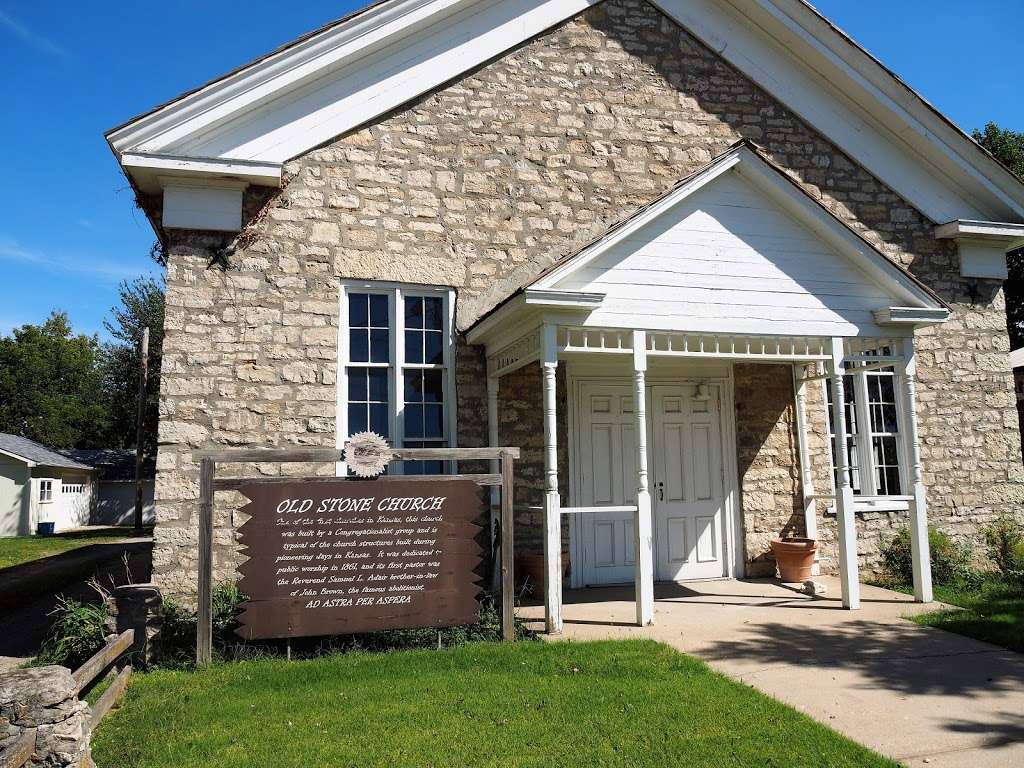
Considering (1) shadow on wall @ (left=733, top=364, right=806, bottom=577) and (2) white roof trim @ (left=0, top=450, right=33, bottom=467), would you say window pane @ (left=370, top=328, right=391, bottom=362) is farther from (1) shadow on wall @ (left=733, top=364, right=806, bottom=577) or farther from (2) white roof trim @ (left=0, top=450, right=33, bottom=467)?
(2) white roof trim @ (left=0, top=450, right=33, bottom=467)

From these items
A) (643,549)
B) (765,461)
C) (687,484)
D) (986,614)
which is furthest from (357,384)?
(986,614)

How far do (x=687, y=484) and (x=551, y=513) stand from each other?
10.9 ft

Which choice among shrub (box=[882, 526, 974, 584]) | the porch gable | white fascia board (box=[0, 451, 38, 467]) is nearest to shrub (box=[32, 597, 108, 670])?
the porch gable

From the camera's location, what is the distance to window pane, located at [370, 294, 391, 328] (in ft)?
28.3

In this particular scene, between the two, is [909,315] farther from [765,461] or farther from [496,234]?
[496,234]

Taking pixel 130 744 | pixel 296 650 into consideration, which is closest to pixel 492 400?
pixel 296 650

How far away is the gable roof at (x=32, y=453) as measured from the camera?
97.9ft

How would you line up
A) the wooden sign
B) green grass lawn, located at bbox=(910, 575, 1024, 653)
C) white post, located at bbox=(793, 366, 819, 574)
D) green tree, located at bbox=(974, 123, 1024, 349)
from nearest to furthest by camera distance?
the wooden sign → green grass lawn, located at bbox=(910, 575, 1024, 653) → white post, located at bbox=(793, 366, 819, 574) → green tree, located at bbox=(974, 123, 1024, 349)

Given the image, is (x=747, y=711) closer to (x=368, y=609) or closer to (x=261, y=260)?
(x=368, y=609)

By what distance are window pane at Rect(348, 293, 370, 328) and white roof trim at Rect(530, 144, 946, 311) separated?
9.30 ft

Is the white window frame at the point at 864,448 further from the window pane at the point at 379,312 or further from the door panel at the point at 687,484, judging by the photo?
the window pane at the point at 379,312

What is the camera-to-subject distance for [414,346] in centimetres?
872

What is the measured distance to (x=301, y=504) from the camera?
6.25 m

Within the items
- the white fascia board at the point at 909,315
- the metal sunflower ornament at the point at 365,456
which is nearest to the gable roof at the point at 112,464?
the metal sunflower ornament at the point at 365,456
